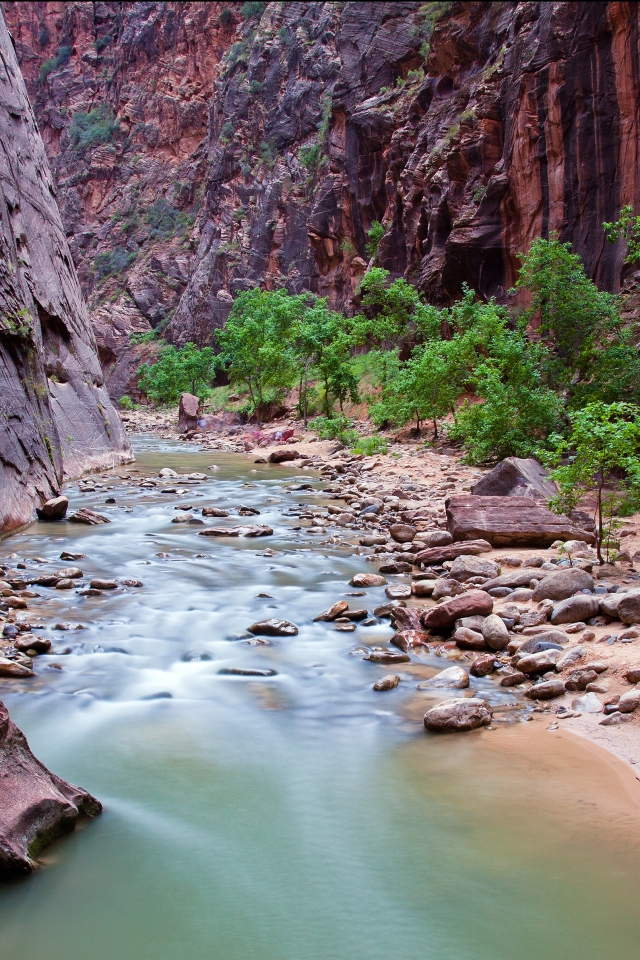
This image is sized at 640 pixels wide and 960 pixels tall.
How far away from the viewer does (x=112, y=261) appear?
218 ft

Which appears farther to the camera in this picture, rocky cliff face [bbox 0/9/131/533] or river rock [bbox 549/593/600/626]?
rocky cliff face [bbox 0/9/131/533]

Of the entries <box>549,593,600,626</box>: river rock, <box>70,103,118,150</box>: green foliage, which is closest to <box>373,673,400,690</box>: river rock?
<box>549,593,600,626</box>: river rock

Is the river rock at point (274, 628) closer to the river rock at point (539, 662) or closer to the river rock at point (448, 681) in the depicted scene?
the river rock at point (448, 681)

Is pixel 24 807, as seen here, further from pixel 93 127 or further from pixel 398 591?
pixel 93 127

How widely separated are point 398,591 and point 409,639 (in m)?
1.32

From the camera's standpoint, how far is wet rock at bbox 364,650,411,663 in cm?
579

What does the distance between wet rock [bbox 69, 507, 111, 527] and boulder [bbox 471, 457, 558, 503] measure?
620cm

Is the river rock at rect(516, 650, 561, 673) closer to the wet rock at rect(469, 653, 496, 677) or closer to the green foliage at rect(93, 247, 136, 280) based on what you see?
the wet rock at rect(469, 653, 496, 677)

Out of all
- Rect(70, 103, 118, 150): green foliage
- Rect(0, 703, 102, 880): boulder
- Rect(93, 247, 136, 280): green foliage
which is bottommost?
Rect(0, 703, 102, 880): boulder

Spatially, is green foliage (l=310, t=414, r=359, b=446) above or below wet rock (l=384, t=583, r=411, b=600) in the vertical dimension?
below

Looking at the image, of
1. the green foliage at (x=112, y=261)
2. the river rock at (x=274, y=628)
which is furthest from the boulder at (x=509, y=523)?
the green foliage at (x=112, y=261)

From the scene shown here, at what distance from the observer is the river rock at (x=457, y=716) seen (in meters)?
4.53

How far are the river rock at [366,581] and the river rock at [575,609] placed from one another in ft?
7.54

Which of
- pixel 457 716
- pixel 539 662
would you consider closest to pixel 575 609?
pixel 539 662
